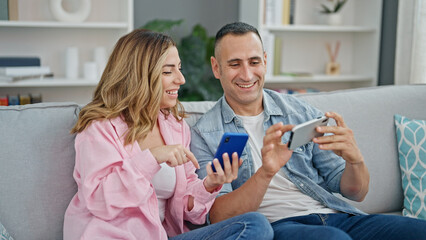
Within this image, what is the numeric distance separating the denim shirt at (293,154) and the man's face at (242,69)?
53mm

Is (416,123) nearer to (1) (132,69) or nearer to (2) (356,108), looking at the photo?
(2) (356,108)

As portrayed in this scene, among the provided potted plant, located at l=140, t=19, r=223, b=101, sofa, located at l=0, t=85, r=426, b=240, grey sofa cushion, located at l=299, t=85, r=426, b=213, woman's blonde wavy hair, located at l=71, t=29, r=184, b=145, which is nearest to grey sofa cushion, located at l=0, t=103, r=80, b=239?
sofa, located at l=0, t=85, r=426, b=240

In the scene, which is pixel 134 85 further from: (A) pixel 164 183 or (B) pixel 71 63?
(B) pixel 71 63

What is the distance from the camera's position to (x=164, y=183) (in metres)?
1.61

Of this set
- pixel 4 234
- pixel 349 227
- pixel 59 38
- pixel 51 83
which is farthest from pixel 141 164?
pixel 59 38

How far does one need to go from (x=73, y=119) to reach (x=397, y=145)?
50.1 inches

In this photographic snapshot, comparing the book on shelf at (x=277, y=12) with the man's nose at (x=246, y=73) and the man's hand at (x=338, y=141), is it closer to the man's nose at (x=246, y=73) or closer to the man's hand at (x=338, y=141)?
Answer: the man's nose at (x=246, y=73)

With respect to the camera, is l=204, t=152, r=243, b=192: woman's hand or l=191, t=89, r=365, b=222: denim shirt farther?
l=191, t=89, r=365, b=222: denim shirt

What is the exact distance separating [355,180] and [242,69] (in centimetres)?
54

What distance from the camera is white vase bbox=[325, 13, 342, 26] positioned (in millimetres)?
3646

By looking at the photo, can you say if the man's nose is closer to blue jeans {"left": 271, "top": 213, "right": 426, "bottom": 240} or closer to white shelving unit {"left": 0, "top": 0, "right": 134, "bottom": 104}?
blue jeans {"left": 271, "top": 213, "right": 426, "bottom": 240}

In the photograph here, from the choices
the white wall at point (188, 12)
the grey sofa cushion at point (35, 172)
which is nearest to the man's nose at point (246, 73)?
the grey sofa cushion at point (35, 172)

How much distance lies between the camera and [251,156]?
5.75 ft

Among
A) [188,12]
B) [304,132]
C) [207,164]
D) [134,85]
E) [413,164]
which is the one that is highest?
[188,12]
